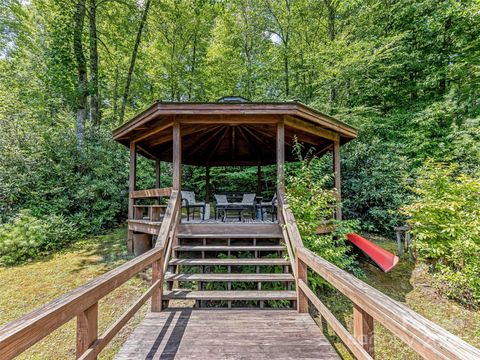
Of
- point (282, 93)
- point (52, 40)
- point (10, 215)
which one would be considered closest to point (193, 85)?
point (282, 93)

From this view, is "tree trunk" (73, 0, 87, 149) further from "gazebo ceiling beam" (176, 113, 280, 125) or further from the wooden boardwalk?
the wooden boardwalk

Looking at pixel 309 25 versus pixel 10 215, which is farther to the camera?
pixel 309 25

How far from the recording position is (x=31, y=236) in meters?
6.05

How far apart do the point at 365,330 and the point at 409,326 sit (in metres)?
0.62

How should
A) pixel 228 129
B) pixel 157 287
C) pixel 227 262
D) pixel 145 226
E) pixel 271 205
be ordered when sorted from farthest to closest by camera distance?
pixel 228 129 < pixel 271 205 < pixel 145 226 < pixel 227 262 < pixel 157 287

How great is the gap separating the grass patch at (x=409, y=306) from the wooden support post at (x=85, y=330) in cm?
325

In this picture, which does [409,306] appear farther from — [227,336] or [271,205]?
[227,336]

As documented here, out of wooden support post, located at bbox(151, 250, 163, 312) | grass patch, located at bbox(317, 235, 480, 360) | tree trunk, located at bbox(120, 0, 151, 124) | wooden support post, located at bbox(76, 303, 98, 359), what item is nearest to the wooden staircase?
wooden support post, located at bbox(151, 250, 163, 312)

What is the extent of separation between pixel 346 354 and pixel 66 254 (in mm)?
6661

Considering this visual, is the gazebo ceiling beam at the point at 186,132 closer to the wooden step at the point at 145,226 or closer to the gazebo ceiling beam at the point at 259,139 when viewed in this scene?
the gazebo ceiling beam at the point at 259,139

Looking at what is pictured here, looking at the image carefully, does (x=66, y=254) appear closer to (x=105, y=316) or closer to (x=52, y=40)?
(x=105, y=316)

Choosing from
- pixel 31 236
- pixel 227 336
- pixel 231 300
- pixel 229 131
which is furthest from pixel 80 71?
pixel 227 336

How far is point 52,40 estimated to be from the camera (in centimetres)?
836

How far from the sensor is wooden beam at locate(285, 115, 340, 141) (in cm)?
517
